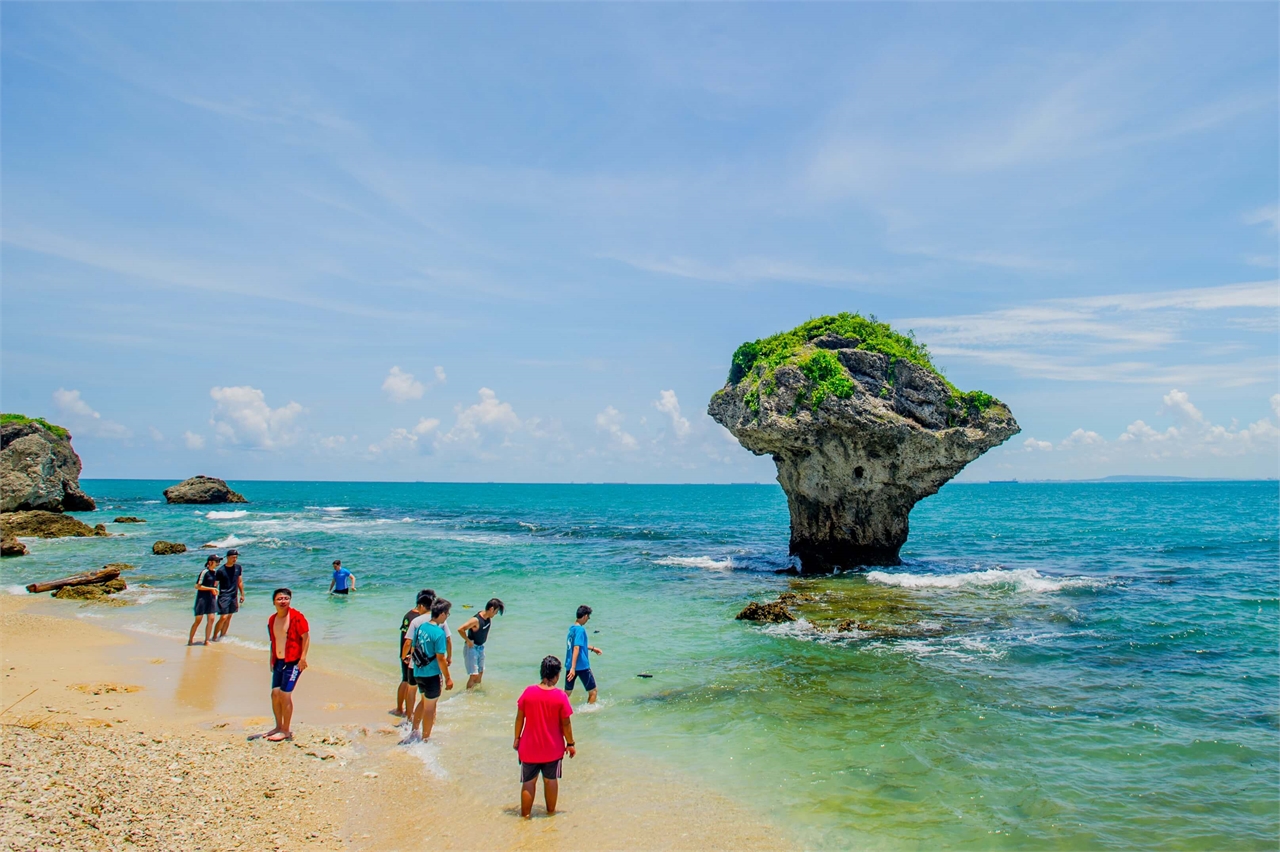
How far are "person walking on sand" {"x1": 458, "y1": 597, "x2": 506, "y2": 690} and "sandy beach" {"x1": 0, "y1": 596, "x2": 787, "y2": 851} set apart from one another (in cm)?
115

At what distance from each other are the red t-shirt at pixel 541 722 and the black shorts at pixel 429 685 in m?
2.63

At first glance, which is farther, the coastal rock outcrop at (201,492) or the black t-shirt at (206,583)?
the coastal rock outcrop at (201,492)

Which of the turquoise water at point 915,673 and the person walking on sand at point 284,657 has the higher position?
the person walking on sand at point 284,657

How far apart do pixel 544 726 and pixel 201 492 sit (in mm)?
89709

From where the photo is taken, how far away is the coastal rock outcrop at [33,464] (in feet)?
148

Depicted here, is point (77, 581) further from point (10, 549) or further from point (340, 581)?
point (10, 549)

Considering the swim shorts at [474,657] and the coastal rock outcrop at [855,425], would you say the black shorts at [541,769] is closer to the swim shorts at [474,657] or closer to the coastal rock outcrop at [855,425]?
the swim shorts at [474,657]

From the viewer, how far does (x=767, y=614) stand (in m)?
17.8

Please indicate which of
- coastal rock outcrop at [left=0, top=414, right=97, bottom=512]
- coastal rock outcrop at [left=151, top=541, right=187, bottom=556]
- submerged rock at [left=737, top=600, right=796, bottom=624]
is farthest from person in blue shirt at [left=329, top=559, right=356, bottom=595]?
coastal rock outcrop at [left=0, top=414, right=97, bottom=512]

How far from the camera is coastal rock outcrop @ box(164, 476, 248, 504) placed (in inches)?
3167

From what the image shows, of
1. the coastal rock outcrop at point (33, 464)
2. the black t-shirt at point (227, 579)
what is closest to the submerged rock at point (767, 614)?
the black t-shirt at point (227, 579)

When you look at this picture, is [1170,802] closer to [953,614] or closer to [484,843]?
[484,843]

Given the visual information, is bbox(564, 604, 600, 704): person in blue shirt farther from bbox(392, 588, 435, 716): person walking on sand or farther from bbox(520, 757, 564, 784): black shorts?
bbox(520, 757, 564, 784): black shorts

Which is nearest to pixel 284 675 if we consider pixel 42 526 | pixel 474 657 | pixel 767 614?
pixel 474 657
